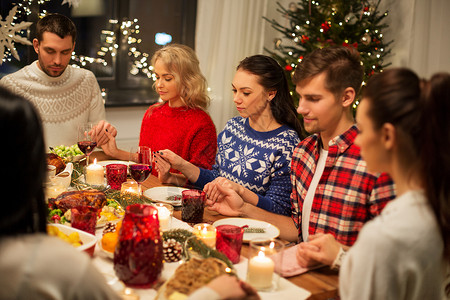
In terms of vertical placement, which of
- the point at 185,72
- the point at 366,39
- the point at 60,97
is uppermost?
the point at 366,39

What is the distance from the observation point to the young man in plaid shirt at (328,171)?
68.1 inches

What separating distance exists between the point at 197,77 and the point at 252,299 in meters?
1.99

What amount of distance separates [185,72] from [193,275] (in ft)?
6.10

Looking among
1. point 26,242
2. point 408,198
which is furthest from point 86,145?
point 408,198

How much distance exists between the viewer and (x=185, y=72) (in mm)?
2910

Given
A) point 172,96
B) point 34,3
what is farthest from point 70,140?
point 34,3

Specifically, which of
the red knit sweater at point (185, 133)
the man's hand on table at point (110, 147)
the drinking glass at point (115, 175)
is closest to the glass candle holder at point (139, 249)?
the drinking glass at point (115, 175)

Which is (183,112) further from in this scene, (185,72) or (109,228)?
(109,228)

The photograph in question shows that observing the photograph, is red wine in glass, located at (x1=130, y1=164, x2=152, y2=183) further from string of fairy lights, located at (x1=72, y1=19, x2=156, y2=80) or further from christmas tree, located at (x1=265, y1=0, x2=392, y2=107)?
string of fairy lights, located at (x1=72, y1=19, x2=156, y2=80)

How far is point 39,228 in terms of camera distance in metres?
0.99

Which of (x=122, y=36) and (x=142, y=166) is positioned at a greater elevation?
(x=122, y=36)

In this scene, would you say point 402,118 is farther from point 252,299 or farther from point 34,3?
point 34,3

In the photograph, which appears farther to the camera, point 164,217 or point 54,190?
point 54,190

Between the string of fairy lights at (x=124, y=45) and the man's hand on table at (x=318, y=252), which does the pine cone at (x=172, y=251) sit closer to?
the man's hand on table at (x=318, y=252)
